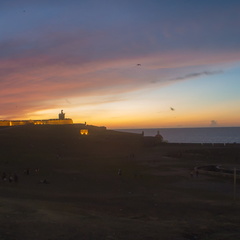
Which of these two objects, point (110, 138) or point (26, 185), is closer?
point (26, 185)

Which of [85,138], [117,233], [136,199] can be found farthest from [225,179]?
[85,138]

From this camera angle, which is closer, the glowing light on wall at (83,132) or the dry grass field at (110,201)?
the dry grass field at (110,201)

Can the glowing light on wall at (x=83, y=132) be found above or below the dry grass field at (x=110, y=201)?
above

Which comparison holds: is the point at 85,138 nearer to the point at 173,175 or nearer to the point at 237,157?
the point at 237,157

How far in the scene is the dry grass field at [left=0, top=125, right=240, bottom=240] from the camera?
13.4 m

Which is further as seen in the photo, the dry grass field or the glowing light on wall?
A: the glowing light on wall

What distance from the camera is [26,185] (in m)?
30.2

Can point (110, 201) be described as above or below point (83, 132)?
below

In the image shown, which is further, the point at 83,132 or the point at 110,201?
the point at 83,132

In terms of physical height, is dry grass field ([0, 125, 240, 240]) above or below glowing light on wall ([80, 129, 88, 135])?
below

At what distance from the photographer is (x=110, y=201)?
23438 mm

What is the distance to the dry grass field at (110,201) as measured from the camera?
13398 mm

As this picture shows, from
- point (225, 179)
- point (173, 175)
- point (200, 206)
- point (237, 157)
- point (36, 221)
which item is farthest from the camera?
point (237, 157)

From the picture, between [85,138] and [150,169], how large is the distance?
34349mm
